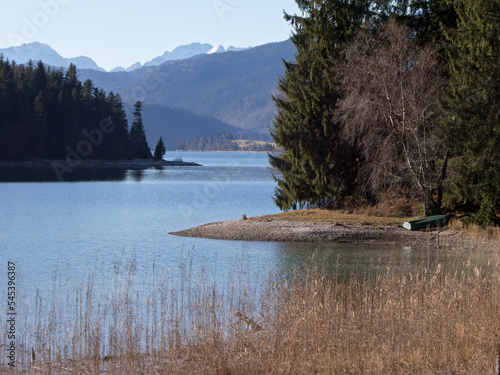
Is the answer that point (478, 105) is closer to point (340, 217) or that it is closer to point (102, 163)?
point (340, 217)

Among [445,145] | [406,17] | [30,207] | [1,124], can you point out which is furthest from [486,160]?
[1,124]

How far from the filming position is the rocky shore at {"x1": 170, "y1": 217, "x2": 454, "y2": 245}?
26859mm

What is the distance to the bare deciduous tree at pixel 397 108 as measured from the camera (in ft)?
93.8

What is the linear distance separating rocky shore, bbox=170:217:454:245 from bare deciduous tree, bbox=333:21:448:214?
3.07 metres

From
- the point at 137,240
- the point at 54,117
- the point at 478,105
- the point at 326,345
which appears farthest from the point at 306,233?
the point at 54,117

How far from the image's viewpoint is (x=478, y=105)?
1005 inches

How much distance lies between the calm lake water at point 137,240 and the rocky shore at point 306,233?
1035mm

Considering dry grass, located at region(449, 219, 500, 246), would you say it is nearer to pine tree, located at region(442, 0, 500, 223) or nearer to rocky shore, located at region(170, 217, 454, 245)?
pine tree, located at region(442, 0, 500, 223)

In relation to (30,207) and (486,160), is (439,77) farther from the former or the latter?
(30,207)

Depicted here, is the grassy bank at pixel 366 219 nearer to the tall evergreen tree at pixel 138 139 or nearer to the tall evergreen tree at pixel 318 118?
the tall evergreen tree at pixel 318 118

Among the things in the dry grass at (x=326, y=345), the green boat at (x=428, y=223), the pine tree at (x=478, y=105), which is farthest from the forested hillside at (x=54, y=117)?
the dry grass at (x=326, y=345)

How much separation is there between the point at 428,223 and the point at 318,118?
933 cm

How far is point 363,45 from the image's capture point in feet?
101

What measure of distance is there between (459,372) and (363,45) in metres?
24.6
